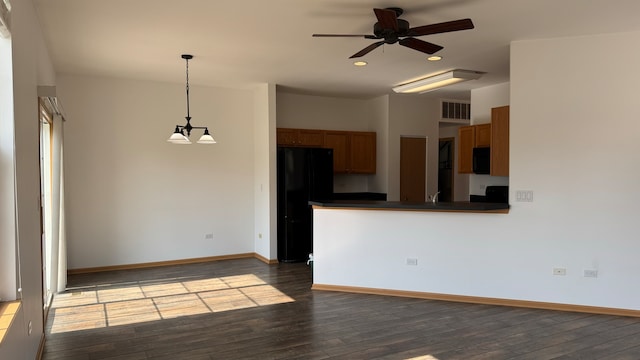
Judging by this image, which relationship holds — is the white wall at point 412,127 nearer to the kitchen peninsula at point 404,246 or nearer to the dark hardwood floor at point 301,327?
the kitchen peninsula at point 404,246

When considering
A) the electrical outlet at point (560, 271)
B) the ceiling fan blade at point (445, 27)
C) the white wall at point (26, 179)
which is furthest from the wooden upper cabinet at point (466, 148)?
the white wall at point (26, 179)

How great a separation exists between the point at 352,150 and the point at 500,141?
274cm

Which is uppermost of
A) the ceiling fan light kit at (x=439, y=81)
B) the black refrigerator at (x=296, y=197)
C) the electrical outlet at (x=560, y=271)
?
the ceiling fan light kit at (x=439, y=81)

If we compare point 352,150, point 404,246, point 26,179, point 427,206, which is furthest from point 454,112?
point 26,179

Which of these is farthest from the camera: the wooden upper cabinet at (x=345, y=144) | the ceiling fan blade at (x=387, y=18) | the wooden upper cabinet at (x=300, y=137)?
the wooden upper cabinet at (x=345, y=144)

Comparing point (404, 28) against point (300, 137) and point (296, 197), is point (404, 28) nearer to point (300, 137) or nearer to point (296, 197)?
point (296, 197)

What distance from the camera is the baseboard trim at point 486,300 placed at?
13.6ft

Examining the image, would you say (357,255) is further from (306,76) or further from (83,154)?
(83,154)

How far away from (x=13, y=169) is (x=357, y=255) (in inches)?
136

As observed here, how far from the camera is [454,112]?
26.3 ft

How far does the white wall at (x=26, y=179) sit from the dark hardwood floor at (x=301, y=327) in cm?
59

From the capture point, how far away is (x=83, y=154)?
19.4ft

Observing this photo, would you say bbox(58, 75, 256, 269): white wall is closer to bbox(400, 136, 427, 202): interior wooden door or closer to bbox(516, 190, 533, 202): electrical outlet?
bbox(400, 136, 427, 202): interior wooden door

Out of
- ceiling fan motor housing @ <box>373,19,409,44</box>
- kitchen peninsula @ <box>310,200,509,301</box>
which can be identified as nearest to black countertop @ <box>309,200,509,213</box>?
kitchen peninsula @ <box>310,200,509,301</box>
